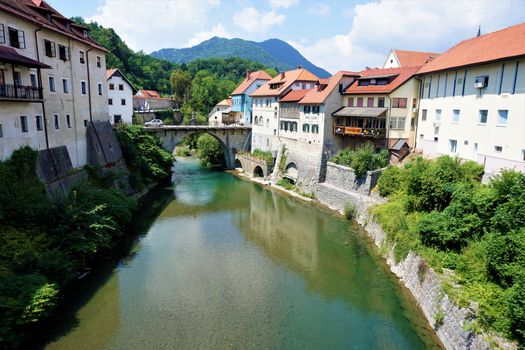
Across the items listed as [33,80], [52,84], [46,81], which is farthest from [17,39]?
[52,84]

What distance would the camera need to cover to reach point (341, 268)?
21234 mm

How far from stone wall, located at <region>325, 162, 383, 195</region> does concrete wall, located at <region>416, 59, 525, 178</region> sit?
514cm

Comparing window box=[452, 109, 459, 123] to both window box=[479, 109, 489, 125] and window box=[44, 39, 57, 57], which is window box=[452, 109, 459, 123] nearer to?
window box=[479, 109, 489, 125]

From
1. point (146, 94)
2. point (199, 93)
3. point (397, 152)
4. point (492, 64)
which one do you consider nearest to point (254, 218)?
point (397, 152)

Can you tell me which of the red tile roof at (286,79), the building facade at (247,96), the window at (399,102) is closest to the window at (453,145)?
the window at (399,102)

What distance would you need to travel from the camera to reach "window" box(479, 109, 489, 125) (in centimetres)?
2289

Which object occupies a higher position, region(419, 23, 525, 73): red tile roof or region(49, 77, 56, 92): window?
region(419, 23, 525, 73): red tile roof

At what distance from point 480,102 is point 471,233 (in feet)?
36.5

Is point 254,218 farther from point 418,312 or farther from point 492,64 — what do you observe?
point 492,64

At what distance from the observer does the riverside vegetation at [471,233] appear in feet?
40.3

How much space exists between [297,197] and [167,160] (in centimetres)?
1603

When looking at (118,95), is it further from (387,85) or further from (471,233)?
(471,233)

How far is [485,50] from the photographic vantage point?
2388 cm

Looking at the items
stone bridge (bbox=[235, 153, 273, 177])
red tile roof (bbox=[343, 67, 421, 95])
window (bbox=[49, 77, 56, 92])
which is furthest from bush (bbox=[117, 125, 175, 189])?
red tile roof (bbox=[343, 67, 421, 95])
